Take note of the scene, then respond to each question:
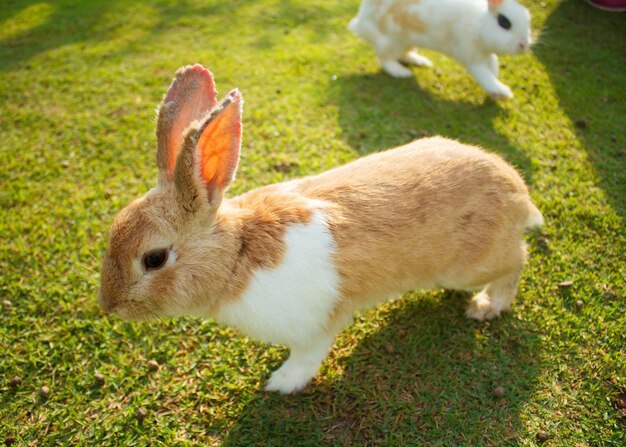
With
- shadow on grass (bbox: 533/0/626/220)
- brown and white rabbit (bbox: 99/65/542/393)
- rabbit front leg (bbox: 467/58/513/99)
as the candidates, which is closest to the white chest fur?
brown and white rabbit (bbox: 99/65/542/393)

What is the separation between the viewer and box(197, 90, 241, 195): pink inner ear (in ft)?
6.53

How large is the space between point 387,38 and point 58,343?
4.18 m

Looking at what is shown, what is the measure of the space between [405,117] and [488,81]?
2.85 ft

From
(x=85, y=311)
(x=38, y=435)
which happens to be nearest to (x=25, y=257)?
(x=85, y=311)

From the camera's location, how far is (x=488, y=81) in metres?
4.62

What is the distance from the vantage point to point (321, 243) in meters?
2.28

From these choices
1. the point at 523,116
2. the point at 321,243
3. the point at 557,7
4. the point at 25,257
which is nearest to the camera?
the point at 321,243

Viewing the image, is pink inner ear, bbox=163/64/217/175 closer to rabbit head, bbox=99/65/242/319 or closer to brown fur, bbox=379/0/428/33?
rabbit head, bbox=99/65/242/319

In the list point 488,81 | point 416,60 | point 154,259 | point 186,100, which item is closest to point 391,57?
point 416,60

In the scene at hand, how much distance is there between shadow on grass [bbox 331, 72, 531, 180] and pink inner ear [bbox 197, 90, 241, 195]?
2.30 m

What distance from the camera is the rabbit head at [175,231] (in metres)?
2.08

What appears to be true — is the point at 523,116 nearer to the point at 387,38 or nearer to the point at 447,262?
the point at 387,38

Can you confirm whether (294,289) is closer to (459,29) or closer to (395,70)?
(459,29)

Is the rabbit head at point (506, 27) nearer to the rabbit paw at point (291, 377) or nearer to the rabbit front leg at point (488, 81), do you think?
the rabbit front leg at point (488, 81)
